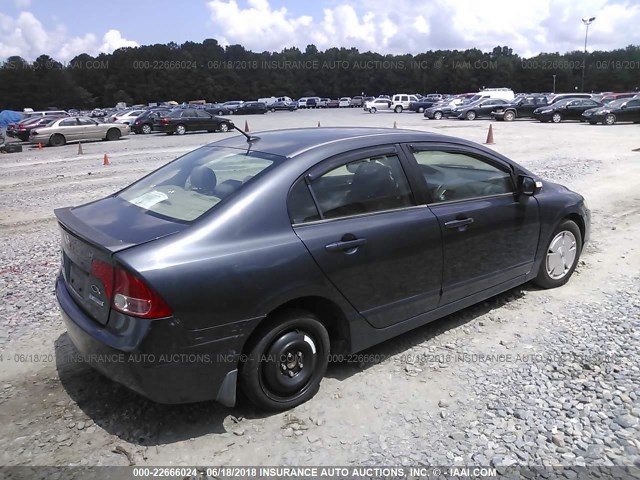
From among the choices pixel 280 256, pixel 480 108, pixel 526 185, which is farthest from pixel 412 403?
pixel 480 108

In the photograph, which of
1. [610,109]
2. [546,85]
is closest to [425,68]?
[546,85]

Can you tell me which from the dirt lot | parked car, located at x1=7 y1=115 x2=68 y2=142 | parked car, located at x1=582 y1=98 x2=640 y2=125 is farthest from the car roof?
parked car, located at x1=582 y1=98 x2=640 y2=125

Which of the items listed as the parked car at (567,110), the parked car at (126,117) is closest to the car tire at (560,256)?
the parked car at (567,110)

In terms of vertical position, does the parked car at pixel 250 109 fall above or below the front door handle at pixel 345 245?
above

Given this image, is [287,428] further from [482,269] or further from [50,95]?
[50,95]

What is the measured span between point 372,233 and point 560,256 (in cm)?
252

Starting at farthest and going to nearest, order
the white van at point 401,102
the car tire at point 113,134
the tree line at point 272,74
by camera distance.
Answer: the tree line at point 272,74 < the white van at point 401,102 < the car tire at point 113,134

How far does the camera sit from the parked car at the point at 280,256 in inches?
106

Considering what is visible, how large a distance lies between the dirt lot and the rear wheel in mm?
→ 24523

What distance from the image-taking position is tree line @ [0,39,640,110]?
96562 mm

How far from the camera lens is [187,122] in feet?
98.8

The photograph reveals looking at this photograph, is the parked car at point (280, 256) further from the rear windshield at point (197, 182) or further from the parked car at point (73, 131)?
the parked car at point (73, 131)

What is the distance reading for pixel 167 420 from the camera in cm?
308

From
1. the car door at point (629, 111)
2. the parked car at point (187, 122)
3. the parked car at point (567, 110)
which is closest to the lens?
the car door at point (629, 111)
